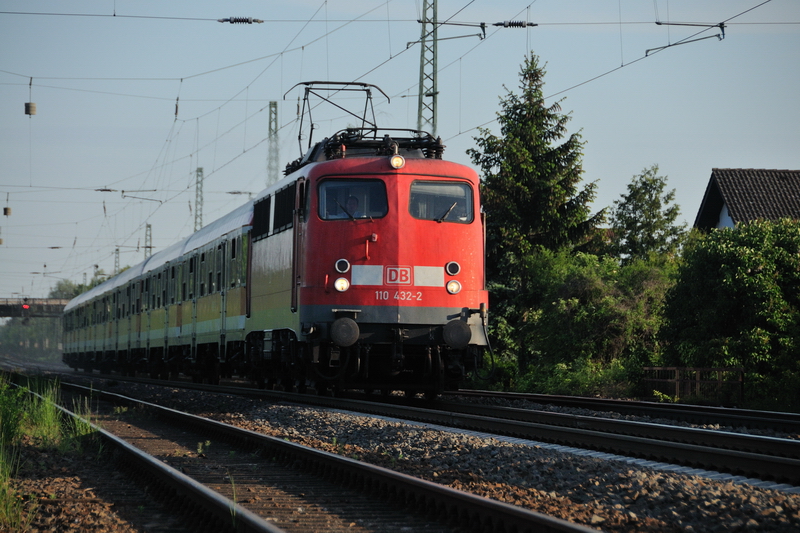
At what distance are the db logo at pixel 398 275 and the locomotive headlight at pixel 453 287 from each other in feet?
2.17

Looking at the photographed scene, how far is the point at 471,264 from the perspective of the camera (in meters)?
14.5

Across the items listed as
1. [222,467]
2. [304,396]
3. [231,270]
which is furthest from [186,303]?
[222,467]

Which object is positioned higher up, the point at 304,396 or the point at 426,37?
the point at 426,37

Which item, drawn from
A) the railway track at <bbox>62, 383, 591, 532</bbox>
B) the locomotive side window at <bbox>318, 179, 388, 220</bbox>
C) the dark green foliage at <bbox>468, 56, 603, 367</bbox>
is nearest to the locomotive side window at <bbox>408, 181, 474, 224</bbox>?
the locomotive side window at <bbox>318, 179, 388, 220</bbox>

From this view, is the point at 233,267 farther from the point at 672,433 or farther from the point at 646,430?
the point at 672,433

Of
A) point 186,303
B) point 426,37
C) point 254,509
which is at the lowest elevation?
point 254,509

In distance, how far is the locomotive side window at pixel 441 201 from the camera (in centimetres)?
1427

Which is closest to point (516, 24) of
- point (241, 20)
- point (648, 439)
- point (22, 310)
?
point (241, 20)

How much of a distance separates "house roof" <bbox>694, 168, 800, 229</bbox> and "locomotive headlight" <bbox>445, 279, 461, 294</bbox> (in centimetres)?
2299

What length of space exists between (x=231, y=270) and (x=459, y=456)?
11.6m

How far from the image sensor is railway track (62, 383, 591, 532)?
560 centimetres

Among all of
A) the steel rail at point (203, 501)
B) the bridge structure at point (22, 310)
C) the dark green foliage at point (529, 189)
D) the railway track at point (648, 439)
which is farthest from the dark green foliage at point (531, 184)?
the bridge structure at point (22, 310)

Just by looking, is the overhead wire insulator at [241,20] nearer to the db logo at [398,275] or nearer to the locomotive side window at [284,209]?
the locomotive side window at [284,209]

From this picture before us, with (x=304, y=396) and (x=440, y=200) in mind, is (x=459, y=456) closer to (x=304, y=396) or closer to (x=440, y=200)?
(x=440, y=200)
